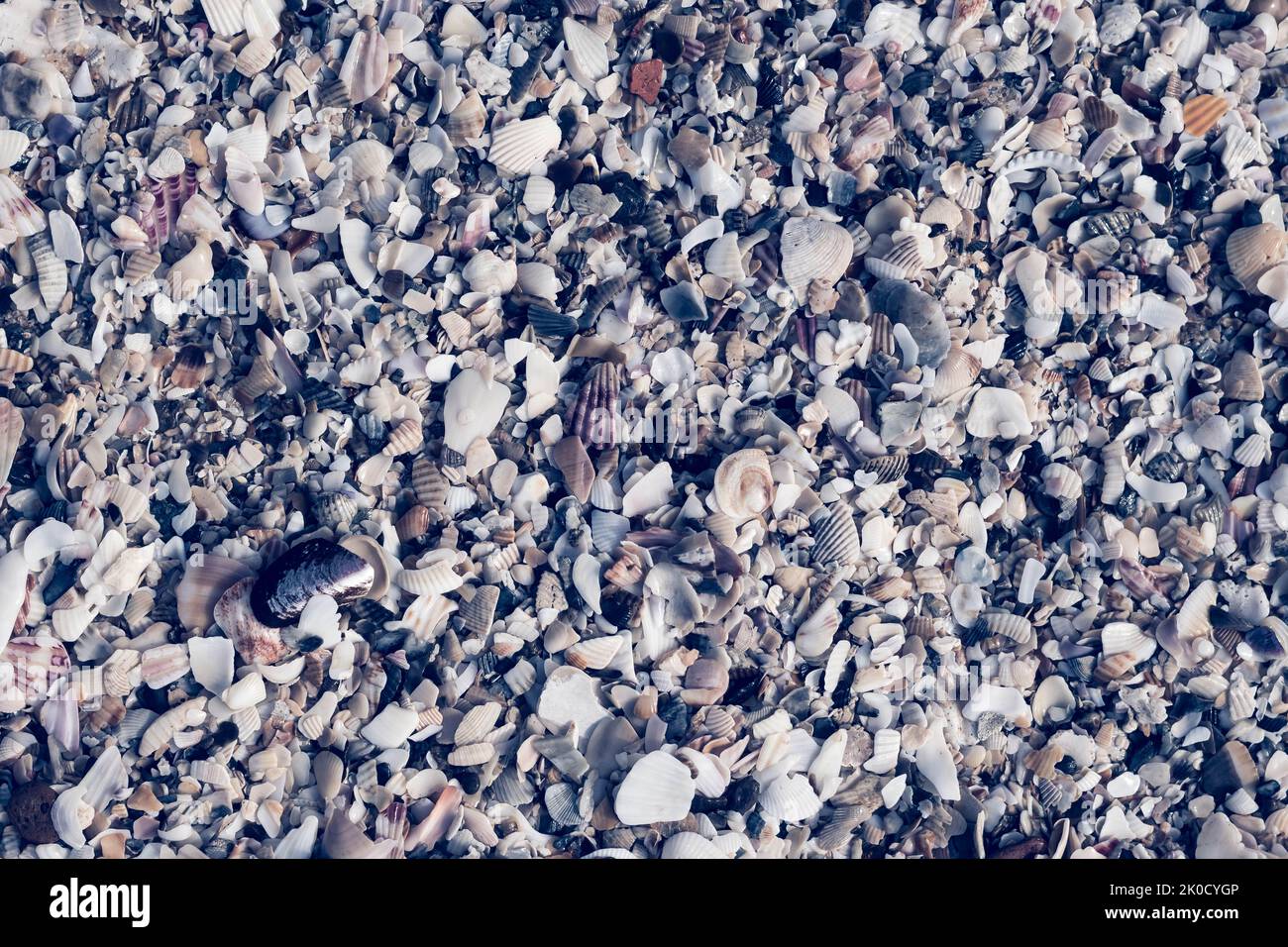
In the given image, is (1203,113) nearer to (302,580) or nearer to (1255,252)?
(1255,252)

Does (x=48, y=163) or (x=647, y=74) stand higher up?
(x=647, y=74)

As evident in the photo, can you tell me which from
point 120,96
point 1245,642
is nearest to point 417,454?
point 120,96

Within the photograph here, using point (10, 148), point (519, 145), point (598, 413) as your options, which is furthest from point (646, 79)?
point (10, 148)

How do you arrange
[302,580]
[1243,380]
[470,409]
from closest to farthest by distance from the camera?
[302,580] → [470,409] → [1243,380]

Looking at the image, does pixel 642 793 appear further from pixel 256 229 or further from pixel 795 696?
pixel 256 229

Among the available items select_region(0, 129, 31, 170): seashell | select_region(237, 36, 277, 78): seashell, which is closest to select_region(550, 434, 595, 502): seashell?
select_region(237, 36, 277, 78): seashell

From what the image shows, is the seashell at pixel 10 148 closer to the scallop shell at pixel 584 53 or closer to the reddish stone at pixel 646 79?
the scallop shell at pixel 584 53

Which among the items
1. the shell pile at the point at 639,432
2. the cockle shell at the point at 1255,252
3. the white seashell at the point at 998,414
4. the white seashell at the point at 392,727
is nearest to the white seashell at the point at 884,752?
the shell pile at the point at 639,432
